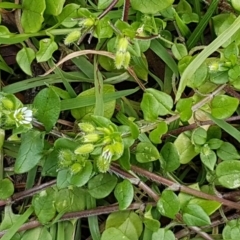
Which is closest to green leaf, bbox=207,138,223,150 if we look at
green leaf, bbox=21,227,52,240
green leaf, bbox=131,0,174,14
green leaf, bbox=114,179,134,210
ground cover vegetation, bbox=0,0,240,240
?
ground cover vegetation, bbox=0,0,240,240

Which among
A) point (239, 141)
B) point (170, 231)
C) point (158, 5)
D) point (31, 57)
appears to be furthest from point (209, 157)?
point (31, 57)

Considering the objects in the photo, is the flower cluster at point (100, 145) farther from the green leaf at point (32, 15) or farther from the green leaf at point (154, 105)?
the green leaf at point (32, 15)

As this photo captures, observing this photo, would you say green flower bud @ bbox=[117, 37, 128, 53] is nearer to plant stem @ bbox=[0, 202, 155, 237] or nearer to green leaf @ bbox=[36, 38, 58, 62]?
green leaf @ bbox=[36, 38, 58, 62]

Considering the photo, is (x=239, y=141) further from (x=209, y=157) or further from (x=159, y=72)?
(x=159, y=72)

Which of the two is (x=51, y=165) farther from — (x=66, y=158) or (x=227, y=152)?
(x=227, y=152)

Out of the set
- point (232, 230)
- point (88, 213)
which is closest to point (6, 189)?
point (88, 213)

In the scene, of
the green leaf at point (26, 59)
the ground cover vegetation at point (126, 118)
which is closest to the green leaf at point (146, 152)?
the ground cover vegetation at point (126, 118)
